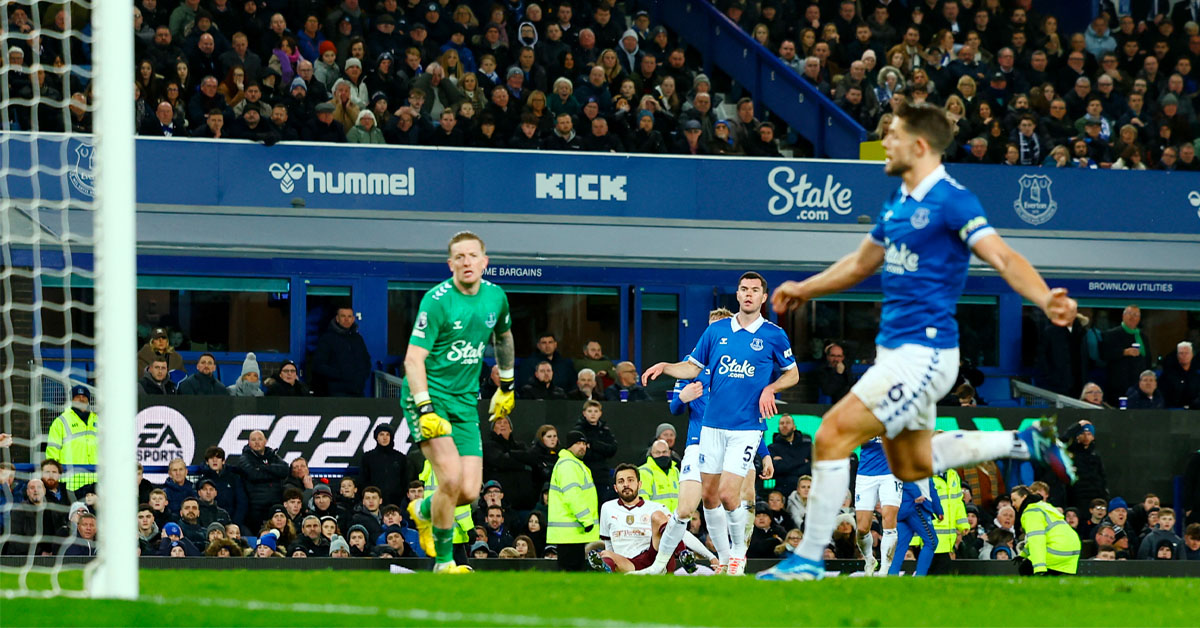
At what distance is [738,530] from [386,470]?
266 inches

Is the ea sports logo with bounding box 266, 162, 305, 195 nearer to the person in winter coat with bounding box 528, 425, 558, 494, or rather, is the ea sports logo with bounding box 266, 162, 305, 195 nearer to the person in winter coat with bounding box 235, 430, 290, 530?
the person in winter coat with bounding box 235, 430, 290, 530

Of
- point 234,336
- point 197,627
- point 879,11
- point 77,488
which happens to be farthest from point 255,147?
point 197,627

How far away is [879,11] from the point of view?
26891 millimetres

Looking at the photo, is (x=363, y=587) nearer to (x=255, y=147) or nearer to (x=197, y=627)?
(x=197, y=627)

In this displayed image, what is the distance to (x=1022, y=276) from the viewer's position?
7984mm

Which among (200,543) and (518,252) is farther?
(518,252)

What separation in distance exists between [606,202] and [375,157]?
332cm

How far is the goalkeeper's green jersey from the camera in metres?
10.8

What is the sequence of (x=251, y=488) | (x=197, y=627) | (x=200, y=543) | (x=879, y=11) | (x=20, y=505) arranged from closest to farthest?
(x=197, y=627)
(x=20, y=505)
(x=200, y=543)
(x=251, y=488)
(x=879, y=11)

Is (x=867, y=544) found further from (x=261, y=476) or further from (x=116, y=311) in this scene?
(x=116, y=311)

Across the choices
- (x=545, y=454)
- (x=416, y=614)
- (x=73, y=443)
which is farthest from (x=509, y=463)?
(x=416, y=614)

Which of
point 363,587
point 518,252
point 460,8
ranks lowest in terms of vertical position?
point 363,587

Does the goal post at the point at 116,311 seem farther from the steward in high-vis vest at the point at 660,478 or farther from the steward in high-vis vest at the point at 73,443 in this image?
the steward in high-vis vest at the point at 660,478

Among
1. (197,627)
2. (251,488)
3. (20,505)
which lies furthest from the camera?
(251,488)
